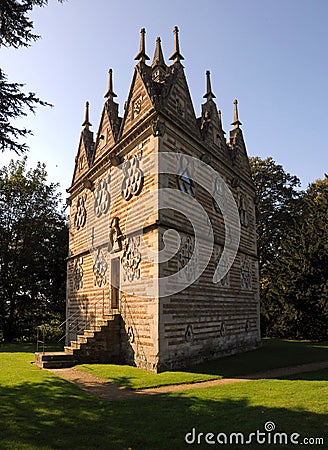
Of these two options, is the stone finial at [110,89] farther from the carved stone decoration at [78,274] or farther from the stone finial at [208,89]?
the carved stone decoration at [78,274]

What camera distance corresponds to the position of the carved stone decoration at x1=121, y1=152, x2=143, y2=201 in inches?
625

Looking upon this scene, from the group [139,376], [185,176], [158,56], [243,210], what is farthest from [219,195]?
[139,376]

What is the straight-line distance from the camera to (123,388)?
1060 centimetres

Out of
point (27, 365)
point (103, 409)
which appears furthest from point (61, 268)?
point (103, 409)

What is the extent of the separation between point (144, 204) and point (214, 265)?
16.3 ft

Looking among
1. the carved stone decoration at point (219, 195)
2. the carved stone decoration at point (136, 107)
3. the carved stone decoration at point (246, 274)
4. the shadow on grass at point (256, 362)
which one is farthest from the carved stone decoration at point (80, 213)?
the shadow on grass at point (256, 362)

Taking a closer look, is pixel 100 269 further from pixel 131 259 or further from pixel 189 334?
pixel 189 334

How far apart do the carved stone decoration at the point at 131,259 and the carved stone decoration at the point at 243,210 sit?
8.77 m

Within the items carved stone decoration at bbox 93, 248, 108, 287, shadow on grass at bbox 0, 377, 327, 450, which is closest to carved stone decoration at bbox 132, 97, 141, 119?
carved stone decoration at bbox 93, 248, 108, 287

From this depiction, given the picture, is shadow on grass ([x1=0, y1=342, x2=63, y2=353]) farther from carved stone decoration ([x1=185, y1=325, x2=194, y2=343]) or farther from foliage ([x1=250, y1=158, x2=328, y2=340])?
foliage ([x1=250, y1=158, x2=328, y2=340])

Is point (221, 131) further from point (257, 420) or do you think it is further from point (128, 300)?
point (257, 420)

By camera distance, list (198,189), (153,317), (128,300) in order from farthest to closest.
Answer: (198,189) < (128,300) < (153,317)

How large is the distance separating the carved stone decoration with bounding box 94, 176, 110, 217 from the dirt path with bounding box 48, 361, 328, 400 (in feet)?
25.9

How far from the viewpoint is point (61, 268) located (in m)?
30.1
